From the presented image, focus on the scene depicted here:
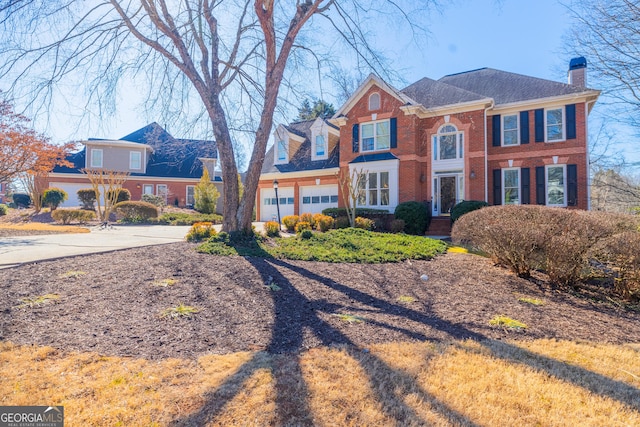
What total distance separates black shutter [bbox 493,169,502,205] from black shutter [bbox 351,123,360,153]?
20.4ft

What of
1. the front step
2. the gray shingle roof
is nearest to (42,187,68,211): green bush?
the gray shingle roof

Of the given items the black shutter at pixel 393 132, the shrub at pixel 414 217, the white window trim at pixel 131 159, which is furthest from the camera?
the white window trim at pixel 131 159

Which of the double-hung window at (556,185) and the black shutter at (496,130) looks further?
the black shutter at (496,130)

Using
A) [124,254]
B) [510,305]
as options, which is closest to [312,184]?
[124,254]

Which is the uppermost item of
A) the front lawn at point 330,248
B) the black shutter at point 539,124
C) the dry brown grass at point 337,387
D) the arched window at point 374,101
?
the arched window at point 374,101

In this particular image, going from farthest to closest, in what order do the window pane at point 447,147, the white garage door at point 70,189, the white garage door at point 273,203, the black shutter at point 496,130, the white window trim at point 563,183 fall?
the white garage door at point 70,189 < the white garage door at point 273,203 < the window pane at point 447,147 < the black shutter at point 496,130 < the white window trim at point 563,183

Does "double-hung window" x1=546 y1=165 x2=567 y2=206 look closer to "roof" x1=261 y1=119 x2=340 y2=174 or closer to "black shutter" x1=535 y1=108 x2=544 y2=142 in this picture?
"black shutter" x1=535 y1=108 x2=544 y2=142

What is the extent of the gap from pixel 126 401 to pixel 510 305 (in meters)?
4.70

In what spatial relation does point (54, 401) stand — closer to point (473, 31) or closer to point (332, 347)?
point (332, 347)

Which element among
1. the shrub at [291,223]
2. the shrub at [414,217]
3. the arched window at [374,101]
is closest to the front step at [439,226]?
the shrub at [414,217]

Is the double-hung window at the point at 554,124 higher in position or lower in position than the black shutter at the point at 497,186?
higher

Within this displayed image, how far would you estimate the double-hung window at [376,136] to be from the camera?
659 inches

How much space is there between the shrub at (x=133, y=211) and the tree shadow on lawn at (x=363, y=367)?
1567cm

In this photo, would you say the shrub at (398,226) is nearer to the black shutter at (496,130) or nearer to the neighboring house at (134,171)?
the black shutter at (496,130)
